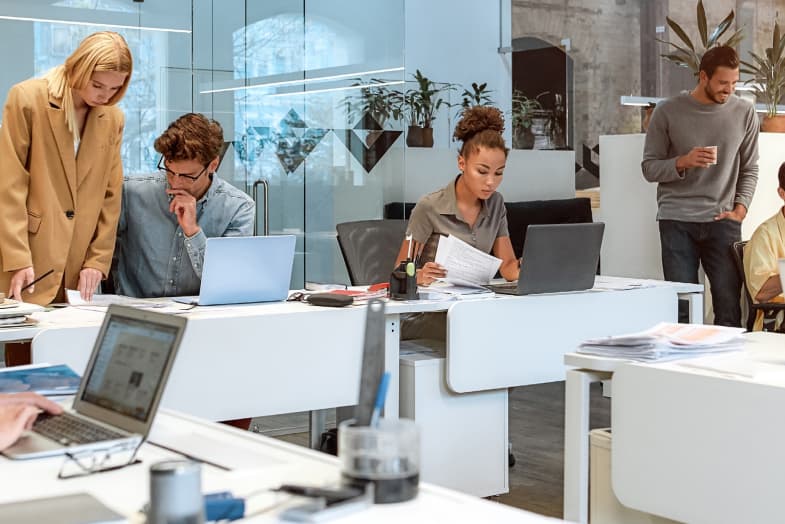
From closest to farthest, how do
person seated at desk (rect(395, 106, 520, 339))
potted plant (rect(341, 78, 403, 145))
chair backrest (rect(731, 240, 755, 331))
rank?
person seated at desk (rect(395, 106, 520, 339))
chair backrest (rect(731, 240, 755, 331))
potted plant (rect(341, 78, 403, 145))

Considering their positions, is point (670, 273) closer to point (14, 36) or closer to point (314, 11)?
point (314, 11)

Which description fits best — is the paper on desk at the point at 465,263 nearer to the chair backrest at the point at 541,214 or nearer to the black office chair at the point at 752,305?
the black office chair at the point at 752,305

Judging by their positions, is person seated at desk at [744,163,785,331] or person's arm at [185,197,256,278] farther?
person seated at desk at [744,163,785,331]

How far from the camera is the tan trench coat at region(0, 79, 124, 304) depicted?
3.40 m

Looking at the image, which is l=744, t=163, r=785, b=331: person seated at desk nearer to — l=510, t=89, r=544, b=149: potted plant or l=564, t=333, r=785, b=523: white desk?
l=564, t=333, r=785, b=523: white desk

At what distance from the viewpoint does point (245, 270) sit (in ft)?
10.9

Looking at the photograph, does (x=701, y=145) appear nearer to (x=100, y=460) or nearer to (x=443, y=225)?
(x=443, y=225)

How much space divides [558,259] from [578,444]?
117cm

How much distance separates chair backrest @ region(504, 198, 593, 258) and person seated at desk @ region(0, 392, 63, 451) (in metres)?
5.59

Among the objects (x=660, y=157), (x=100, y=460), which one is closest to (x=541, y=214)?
(x=660, y=157)

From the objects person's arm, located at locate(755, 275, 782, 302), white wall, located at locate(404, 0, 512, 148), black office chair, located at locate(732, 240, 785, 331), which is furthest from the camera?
white wall, located at locate(404, 0, 512, 148)

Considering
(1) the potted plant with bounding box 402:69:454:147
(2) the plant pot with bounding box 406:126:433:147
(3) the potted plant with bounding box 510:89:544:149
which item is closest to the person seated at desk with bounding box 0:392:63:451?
(1) the potted plant with bounding box 402:69:454:147

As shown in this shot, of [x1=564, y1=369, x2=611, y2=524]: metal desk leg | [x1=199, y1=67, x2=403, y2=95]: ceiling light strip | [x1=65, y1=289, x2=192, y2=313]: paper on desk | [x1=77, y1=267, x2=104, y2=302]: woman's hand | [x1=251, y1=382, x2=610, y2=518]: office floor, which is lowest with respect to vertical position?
[x1=251, y1=382, x2=610, y2=518]: office floor

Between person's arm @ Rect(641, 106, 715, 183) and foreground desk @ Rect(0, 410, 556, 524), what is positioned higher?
person's arm @ Rect(641, 106, 715, 183)
